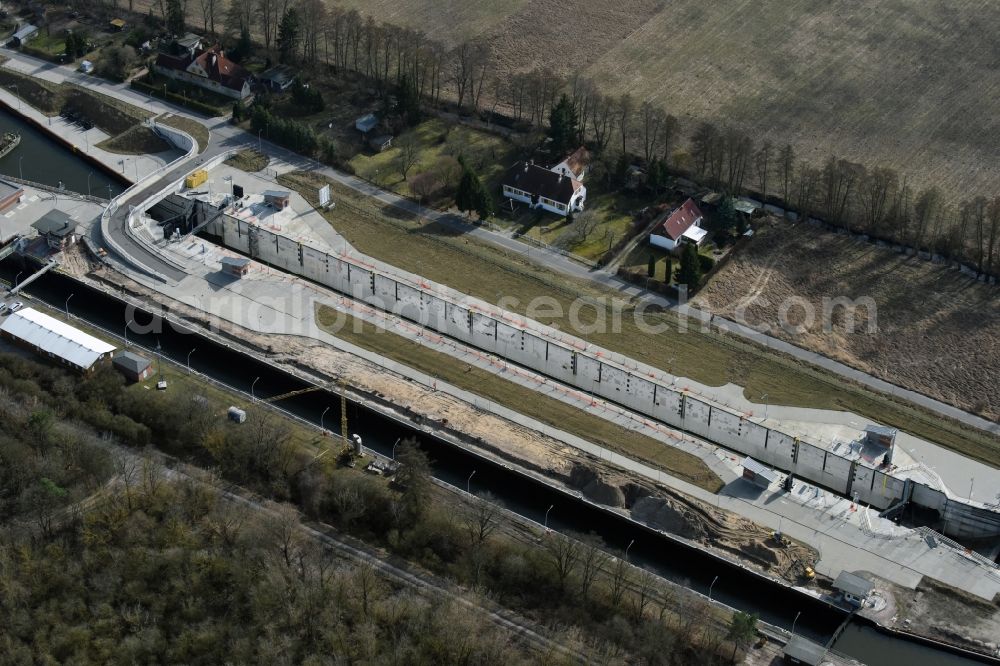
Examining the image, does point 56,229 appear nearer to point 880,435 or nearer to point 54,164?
point 54,164

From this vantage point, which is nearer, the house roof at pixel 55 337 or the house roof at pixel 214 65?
the house roof at pixel 55 337

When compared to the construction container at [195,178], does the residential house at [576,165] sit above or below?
above

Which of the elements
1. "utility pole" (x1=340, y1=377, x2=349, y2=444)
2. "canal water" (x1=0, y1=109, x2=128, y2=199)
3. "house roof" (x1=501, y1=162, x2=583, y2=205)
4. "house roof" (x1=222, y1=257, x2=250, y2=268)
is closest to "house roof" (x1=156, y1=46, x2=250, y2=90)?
"canal water" (x1=0, y1=109, x2=128, y2=199)

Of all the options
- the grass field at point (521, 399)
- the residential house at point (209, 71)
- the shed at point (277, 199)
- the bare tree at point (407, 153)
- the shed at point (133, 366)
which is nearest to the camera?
the grass field at point (521, 399)

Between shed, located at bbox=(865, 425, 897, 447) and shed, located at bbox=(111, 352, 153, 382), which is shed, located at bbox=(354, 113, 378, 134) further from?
shed, located at bbox=(865, 425, 897, 447)

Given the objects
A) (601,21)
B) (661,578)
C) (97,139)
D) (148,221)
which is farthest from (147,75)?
(661,578)

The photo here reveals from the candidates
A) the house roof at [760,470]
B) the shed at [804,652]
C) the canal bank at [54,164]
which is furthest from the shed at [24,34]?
the shed at [804,652]

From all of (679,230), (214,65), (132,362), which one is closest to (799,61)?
(679,230)

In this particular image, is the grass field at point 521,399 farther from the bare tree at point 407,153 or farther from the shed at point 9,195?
the shed at point 9,195
